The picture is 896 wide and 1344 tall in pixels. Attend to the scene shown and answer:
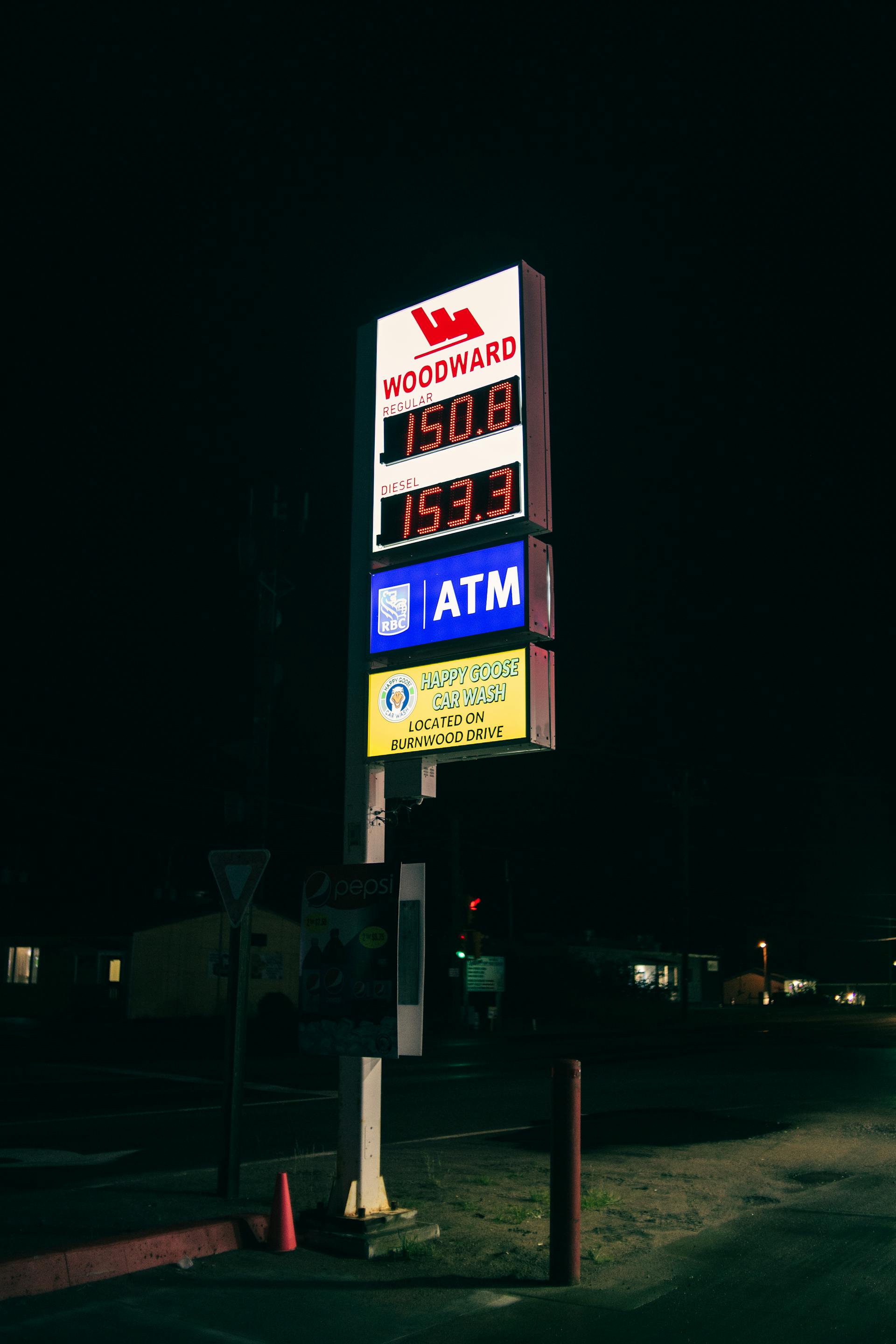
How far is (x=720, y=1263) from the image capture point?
24.0 ft

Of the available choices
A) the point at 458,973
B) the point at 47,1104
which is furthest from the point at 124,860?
the point at 47,1104

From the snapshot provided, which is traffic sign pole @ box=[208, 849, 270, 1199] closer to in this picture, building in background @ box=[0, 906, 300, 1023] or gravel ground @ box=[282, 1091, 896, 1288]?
gravel ground @ box=[282, 1091, 896, 1288]

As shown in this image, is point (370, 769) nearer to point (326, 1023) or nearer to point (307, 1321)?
point (326, 1023)

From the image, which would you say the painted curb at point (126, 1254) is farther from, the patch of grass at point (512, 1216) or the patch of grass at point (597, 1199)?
the patch of grass at point (597, 1199)

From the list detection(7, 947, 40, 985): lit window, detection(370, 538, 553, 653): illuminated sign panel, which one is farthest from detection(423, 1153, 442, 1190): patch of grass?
detection(7, 947, 40, 985): lit window

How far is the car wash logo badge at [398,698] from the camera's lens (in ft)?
26.5

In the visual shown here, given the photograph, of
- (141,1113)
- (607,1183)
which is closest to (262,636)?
(607,1183)

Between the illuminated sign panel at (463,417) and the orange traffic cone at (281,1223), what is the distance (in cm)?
440

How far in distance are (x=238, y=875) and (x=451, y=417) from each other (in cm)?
380

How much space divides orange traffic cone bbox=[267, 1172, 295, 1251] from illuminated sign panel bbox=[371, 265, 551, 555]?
14.4ft

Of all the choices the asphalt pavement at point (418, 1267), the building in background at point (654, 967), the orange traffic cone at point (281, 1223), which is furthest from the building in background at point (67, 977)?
the orange traffic cone at point (281, 1223)

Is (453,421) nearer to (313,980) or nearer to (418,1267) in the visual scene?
(313,980)

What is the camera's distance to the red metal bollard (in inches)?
253

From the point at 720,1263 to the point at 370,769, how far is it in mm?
3902
